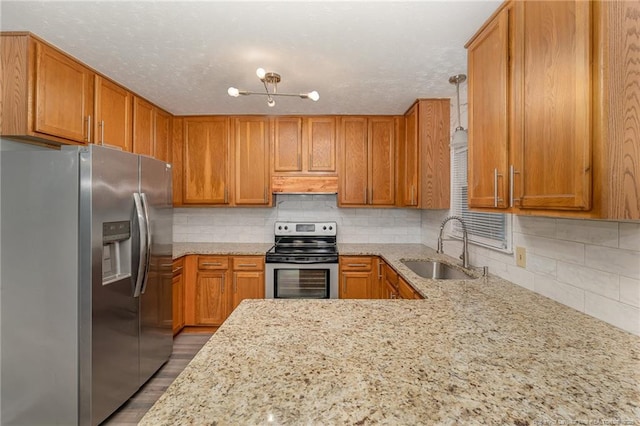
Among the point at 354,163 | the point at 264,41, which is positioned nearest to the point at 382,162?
the point at 354,163

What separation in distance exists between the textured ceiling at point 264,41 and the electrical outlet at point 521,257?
125 cm

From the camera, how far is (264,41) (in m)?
1.79

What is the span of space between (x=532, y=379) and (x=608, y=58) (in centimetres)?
90

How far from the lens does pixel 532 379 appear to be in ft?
2.55

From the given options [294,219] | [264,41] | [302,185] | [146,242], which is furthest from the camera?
[294,219]

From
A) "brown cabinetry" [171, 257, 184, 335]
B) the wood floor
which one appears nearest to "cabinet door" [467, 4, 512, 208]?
the wood floor

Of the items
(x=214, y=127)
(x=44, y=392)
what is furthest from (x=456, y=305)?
(x=214, y=127)

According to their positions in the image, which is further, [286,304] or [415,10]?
[415,10]

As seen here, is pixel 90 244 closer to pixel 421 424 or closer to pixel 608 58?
pixel 421 424

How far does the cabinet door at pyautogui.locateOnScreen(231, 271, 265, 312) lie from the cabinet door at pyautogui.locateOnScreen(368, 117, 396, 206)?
1457 millimetres

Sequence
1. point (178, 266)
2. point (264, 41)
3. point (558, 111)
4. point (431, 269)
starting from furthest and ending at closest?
point (178, 266)
point (431, 269)
point (264, 41)
point (558, 111)

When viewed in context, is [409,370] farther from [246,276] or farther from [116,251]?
[246,276]

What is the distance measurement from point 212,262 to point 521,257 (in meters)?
2.68

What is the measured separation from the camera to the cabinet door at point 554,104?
0.89 m
